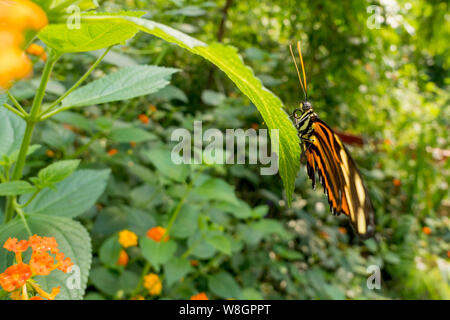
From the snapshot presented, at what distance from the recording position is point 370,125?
7.84 feet

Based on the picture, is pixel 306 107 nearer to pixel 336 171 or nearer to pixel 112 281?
pixel 336 171

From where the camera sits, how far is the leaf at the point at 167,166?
99 centimetres

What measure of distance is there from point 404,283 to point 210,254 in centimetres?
181

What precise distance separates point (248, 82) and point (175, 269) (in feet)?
2.61

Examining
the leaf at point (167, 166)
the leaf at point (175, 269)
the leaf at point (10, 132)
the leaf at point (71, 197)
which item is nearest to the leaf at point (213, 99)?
the leaf at point (167, 166)

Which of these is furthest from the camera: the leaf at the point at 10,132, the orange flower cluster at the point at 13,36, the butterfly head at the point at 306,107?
the butterfly head at the point at 306,107

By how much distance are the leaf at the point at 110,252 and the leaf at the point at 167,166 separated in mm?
234

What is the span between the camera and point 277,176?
187cm

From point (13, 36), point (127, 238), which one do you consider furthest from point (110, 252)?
point (13, 36)

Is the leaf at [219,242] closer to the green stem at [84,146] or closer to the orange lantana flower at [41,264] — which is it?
the green stem at [84,146]

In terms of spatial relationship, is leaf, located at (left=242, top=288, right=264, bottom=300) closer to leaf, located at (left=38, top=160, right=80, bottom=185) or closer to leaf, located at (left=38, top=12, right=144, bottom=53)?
leaf, located at (left=38, top=160, right=80, bottom=185)

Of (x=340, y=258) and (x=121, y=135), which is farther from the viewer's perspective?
(x=340, y=258)
